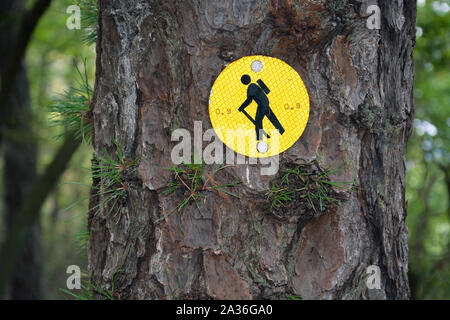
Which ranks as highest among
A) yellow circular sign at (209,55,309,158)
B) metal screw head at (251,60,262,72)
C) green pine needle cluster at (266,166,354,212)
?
metal screw head at (251,60,262,72)

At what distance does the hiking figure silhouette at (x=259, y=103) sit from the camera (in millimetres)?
1350

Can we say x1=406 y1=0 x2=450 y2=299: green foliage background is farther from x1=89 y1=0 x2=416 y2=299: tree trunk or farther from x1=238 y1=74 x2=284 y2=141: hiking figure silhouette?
x1=238 y1=74 x2=284 y2=141: hiking figure silhouette

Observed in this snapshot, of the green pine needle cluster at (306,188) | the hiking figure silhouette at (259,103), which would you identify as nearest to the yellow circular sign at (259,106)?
the hiking figure silhouette at (259,103)

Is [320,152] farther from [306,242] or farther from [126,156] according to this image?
[126,156]

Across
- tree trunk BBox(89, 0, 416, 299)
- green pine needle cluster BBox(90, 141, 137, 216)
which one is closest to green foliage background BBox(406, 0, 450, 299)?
tree trunk BBox(89, 0, 416, 299)

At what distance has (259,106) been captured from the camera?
1.36m

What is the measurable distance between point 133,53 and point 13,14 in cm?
368

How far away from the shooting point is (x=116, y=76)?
1383 millimetres

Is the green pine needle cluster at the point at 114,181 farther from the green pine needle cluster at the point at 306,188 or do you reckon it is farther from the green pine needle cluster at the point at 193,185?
the green pine needle cluster at the point at 306,188

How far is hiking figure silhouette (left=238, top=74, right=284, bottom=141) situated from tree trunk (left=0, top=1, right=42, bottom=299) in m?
4.08

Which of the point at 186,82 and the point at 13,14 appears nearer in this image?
the point at 186,82

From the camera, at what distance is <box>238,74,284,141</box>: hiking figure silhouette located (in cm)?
135

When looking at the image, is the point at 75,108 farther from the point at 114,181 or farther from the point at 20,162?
the point at 20,162
